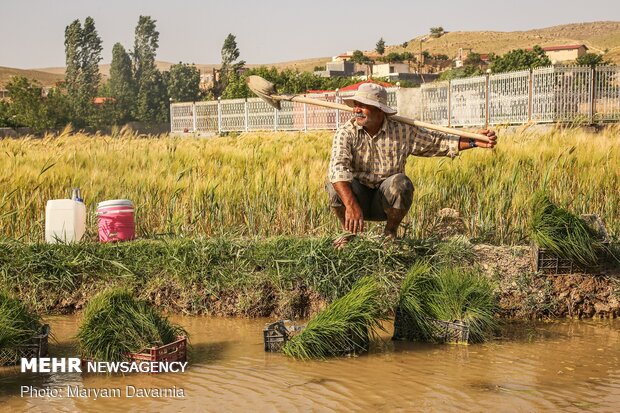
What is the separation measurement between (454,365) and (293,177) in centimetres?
293

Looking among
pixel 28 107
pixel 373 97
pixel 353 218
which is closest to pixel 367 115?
pixel 373 97

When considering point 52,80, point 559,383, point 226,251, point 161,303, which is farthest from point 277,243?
point 52,80

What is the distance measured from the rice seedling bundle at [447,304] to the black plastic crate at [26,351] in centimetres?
202

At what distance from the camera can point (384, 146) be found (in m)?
6.01

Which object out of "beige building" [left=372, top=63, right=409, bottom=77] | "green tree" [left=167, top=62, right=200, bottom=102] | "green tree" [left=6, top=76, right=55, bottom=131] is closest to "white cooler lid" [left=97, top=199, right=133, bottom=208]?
"green tree" [left=6, top=76, right=55, bottom=131]

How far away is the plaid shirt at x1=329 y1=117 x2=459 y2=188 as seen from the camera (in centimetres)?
598

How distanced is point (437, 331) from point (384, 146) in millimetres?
1278

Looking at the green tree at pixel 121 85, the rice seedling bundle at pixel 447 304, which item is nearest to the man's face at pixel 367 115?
the rice seedling bundle at pixel 447 304

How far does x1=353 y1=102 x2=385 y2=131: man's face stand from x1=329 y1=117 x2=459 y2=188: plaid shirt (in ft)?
0.18

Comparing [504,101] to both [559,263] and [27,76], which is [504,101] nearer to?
[559,263]

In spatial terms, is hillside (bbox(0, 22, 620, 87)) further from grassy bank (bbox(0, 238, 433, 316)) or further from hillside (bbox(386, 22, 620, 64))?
grassy bank (bbox(0, 238, 433, 316))

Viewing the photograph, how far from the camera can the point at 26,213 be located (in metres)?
7.51

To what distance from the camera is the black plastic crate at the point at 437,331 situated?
5375mm

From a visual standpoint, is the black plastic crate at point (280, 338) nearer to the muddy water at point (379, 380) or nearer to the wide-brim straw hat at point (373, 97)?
the muddy water at point (379, 380)
